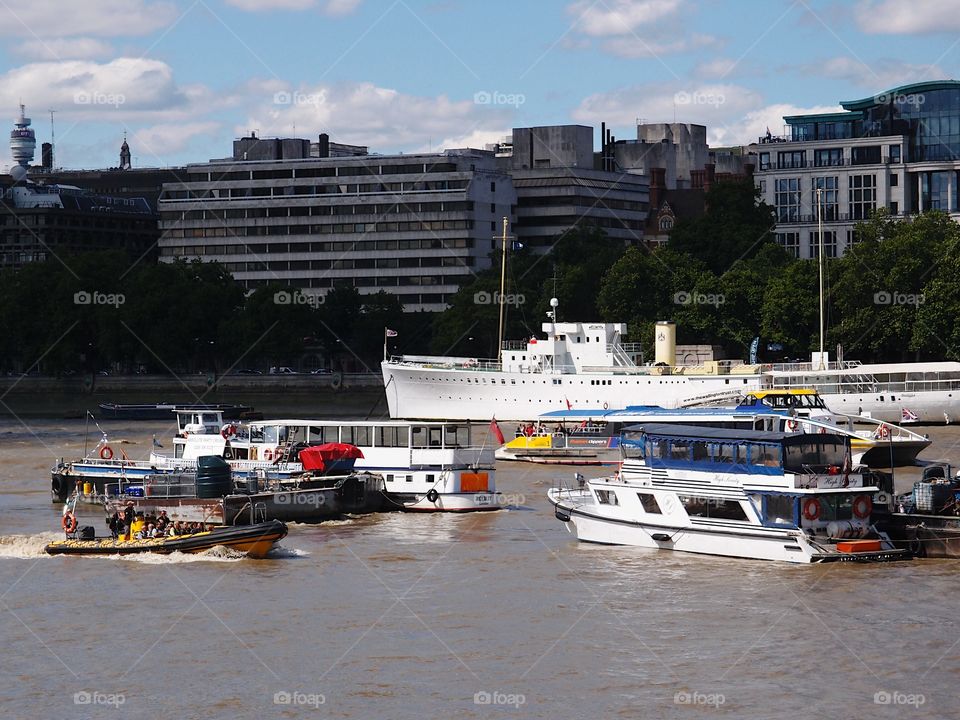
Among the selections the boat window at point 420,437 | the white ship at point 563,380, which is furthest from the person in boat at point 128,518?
the white ship at point 563,380

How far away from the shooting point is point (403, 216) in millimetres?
182625

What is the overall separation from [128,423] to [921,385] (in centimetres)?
5499

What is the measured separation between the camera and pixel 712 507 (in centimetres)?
5006

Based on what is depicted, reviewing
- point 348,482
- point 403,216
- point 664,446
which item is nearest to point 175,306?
point 403,216

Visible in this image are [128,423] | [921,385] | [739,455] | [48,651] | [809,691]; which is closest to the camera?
[809,691]

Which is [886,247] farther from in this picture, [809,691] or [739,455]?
[809,691]

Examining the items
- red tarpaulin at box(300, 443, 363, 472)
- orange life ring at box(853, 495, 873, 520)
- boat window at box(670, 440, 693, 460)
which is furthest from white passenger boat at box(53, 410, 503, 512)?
orange life ring at box(853, 495, 873, 520)

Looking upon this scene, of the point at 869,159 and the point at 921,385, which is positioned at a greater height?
the point at 869,159

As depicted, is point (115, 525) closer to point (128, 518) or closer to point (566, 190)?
point (128, 518)

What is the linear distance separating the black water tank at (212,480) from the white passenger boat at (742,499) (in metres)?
12.0

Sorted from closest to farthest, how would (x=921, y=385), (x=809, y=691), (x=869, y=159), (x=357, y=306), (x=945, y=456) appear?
(x=809, y=691) → (x=945, y=456) → (x=921, y=385) → (x=869, y=159) → (x=357, y=306)

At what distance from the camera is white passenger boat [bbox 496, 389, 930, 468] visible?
73.7 m

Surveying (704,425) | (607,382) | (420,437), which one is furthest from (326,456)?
(607,382)

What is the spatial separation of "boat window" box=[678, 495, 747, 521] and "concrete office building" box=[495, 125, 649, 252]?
430 ft
